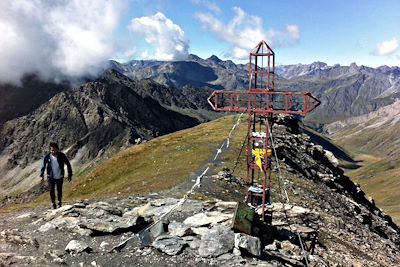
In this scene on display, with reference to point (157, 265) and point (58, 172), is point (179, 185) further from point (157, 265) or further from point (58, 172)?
point (157, 265)

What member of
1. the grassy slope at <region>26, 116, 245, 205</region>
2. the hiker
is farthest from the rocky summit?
the grassy slope at <region>26, 116, 245, 205</region>

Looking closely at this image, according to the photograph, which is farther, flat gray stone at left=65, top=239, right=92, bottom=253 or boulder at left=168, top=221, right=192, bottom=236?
boulder at left=168, top=221, right=192, bottom=236

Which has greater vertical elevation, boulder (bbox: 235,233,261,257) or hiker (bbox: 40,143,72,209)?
hiker (bbox: 40,143,72,209)

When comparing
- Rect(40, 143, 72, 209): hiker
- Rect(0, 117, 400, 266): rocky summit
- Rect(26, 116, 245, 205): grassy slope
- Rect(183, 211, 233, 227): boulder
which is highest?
Rect(40, 143, 72, 209): hiker

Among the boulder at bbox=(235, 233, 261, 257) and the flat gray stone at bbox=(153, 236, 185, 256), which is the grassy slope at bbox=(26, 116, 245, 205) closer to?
the flat gray stone at bbox=(153, 236, 185, 256)

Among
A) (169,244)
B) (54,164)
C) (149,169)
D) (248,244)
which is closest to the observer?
(248,244)

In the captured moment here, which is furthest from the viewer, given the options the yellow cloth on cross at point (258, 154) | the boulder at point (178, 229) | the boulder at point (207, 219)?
the yellow cloth on cross at point (258, 154)

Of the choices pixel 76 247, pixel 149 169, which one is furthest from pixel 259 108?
pixel 149 169

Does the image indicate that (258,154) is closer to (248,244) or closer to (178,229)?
(248,244)

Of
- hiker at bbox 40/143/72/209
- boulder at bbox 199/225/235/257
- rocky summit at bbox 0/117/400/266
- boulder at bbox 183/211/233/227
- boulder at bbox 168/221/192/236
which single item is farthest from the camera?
hiker at bbox 40/143/72/209

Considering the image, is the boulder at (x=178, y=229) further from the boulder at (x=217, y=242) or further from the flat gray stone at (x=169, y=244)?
the boulder at (x=217, y=242)

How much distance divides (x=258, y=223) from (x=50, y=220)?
12325 mm

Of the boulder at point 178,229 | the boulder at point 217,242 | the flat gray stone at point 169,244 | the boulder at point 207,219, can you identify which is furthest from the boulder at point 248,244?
the boulder at point 178,229

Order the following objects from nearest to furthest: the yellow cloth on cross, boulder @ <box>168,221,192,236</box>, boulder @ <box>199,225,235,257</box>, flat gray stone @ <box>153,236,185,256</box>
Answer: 1. boulder @ <box>199,225,235,257</box>
2. flat gray stone @ <box>153,236,185,256</box>
3. boulder @ <box>168,221,192,236</box>
4. the yellow cloth on cross
